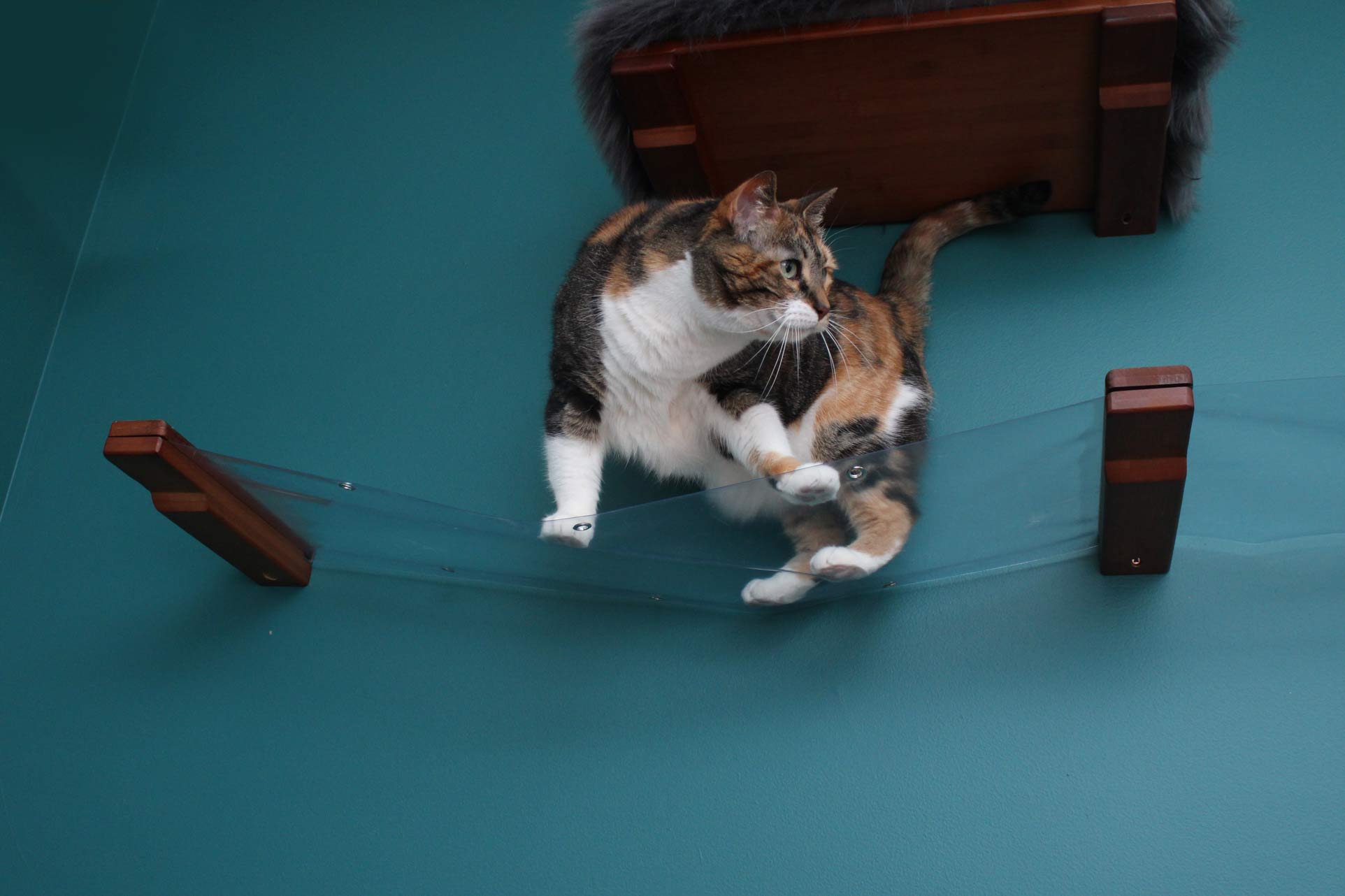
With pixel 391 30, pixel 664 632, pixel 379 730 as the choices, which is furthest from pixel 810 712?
pixel 391 30

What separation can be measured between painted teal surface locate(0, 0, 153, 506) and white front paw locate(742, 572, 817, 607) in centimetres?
128

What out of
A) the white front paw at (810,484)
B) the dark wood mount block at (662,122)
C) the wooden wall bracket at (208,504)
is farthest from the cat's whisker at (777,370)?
the wooden wall bracket at (208,504)

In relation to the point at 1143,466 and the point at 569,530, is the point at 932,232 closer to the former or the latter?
the point at 1143,466

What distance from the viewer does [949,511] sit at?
1645 mm

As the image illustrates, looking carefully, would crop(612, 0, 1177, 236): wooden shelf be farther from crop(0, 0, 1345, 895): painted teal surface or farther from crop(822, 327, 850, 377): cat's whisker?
crop(822, 327, 850, 377): cat's whisker

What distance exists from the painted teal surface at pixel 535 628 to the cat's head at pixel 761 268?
384 mm

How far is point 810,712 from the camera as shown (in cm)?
171

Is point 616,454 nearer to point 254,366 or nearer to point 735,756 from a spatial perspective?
point 735,756

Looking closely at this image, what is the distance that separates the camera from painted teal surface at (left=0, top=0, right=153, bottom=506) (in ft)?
7.25

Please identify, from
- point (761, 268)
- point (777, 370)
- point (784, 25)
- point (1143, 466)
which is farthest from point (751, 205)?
point (1143, 466)

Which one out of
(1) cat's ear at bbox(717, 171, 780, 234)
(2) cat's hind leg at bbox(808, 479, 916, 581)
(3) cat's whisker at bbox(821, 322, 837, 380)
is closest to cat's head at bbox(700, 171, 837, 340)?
(1) cat's ear at bbox(717, 171, 780, 234)

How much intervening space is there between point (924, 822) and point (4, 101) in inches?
77.2

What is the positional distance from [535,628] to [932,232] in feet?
2.78

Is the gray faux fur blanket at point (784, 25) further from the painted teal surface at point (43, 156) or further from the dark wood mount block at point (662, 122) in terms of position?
the painted teal surface at point (43, 156)
